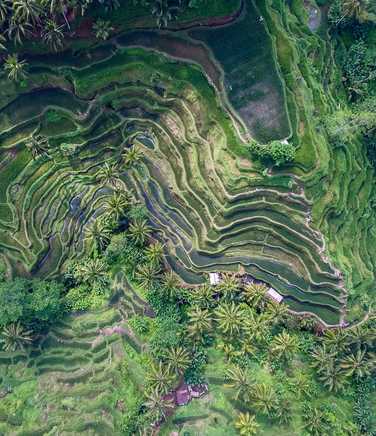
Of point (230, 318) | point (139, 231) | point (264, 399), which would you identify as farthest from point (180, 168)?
point (264, 399)

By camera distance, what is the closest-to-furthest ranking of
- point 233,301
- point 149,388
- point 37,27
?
point 37,27 < point 149,388 < point 233,301

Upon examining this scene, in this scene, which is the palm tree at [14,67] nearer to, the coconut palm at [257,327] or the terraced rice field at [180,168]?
the terraced rice field at [180,168]

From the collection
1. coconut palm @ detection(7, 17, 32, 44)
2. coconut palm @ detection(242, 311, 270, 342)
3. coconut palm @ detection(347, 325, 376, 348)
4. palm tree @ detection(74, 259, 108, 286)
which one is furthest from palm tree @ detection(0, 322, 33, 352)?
coconut palm @ detection(347, 325, 376, 348)

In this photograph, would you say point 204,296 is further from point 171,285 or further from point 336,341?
point 336,341

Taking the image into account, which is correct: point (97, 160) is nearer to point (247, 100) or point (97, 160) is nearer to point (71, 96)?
point (71, 96)

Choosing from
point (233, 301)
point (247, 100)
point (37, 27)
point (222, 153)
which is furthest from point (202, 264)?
point (37, 27)

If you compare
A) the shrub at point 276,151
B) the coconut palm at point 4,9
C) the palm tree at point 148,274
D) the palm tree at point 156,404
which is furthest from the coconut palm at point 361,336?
the coconut palm at point 4,9

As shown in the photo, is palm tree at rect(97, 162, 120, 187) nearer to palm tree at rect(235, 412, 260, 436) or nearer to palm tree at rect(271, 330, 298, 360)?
palm tree at rect(271, 330, 298, 360)
